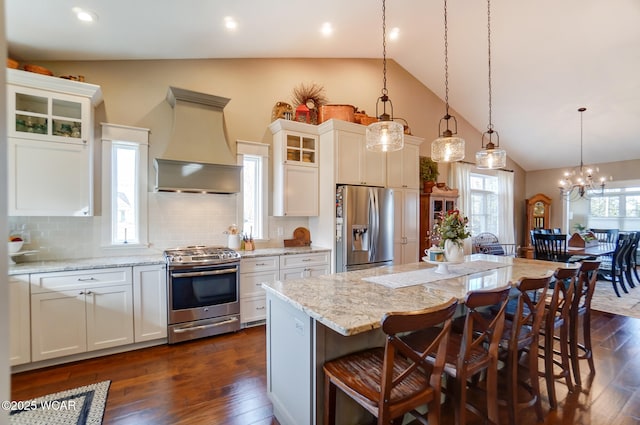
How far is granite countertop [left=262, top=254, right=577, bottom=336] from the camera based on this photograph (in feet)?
4.65

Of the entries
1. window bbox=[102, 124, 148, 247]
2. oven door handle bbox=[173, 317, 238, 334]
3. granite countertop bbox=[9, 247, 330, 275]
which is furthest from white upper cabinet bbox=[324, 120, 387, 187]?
window bbox=[102, 124, 148, 247]

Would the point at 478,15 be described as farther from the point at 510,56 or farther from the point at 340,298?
the point at 340,298

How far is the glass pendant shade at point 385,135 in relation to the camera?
2.44 metres

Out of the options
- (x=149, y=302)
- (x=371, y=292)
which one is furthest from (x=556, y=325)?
(x=149, y=302)

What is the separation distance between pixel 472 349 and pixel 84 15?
400 centimetres

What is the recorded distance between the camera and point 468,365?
154 cm

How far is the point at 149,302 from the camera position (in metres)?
2.98

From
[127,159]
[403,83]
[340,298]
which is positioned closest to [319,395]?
[340,298]

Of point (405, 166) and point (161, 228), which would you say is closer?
point (161, 228)

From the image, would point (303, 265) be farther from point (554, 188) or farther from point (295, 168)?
point (554, 188)

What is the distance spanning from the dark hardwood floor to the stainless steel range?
166 mm

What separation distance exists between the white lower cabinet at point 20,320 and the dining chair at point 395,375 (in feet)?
8.95

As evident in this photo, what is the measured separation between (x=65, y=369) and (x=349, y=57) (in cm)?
540

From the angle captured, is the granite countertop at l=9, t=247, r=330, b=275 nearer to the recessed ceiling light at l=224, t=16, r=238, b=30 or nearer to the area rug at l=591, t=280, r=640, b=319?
the recessed ceiling light at l=224, t=16, r=238, b=30
